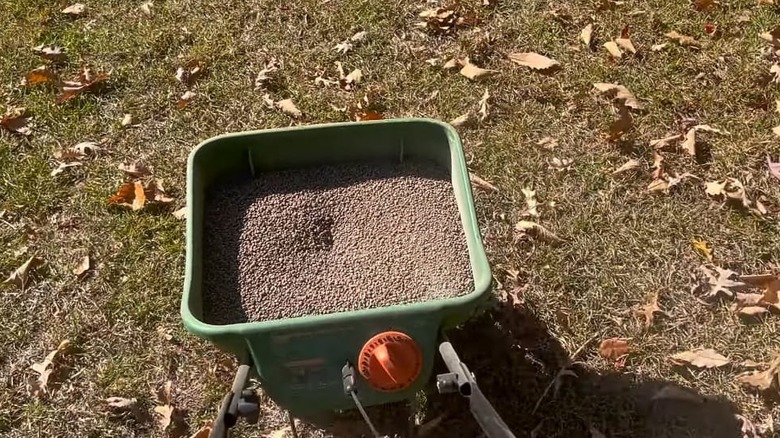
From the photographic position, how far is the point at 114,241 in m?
2.94

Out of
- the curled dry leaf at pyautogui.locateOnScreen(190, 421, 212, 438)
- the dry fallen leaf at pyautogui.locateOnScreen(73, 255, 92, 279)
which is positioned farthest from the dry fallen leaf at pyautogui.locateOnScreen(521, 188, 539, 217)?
the dry fallen leaf at pyautogui.locateOnScreen(73, 255, 92, 279)

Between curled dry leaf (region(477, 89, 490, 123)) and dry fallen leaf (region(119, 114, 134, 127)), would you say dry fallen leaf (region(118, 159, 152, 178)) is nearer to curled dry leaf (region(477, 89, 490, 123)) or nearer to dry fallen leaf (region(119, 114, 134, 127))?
dry fallen leaf (region(119, 114, 134, 127))

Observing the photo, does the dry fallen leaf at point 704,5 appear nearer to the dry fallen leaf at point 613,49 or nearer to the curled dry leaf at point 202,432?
the dry fallen leaf at point 613,49

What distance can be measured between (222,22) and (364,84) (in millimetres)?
786

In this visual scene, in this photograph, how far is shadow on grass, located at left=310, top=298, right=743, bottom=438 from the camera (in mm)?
2447

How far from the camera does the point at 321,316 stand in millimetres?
1866

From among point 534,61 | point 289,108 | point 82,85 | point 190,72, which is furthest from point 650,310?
point 82,85

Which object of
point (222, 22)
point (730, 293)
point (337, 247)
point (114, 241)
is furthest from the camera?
point (222, 22)

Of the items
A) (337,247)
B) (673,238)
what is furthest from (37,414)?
(673,238)

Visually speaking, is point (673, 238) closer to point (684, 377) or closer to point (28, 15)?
point (684, 377)

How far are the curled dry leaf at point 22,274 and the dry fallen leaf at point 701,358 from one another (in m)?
2.20

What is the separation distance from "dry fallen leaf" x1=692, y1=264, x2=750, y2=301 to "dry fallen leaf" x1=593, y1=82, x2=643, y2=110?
805mm

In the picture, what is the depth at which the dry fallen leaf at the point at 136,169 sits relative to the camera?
10.3 feet

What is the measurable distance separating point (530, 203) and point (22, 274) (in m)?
1.83
